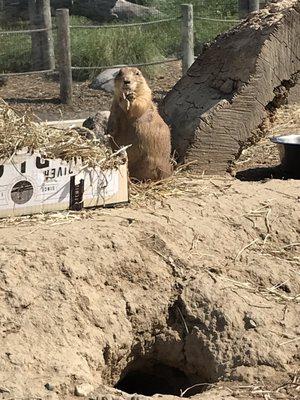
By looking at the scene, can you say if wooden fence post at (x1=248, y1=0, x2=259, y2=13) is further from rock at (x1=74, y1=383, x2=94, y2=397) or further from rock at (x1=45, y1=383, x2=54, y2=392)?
rock at (x1=45, y1=383, x2=54, y2=392)

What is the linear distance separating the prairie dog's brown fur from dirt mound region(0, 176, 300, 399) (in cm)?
90

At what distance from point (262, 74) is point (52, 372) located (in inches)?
157

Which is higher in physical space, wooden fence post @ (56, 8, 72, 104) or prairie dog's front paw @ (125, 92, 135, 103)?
prairie dog's front paw @ (125, 92, 135, 103)

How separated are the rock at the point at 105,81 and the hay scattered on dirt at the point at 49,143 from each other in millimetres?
8696

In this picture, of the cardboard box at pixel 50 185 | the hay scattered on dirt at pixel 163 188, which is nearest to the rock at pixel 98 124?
the hay scattered on dirt at pixel 163 188

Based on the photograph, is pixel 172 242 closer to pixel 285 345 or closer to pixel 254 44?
pixel 285 345

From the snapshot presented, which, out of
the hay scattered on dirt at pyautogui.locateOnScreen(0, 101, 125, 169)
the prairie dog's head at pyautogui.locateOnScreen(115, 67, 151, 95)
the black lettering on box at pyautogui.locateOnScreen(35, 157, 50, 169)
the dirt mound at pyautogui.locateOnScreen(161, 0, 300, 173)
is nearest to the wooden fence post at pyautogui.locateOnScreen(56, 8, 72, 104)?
the dirt mound at pyautogui.locateOnScreen(161, 0, 300, 173)

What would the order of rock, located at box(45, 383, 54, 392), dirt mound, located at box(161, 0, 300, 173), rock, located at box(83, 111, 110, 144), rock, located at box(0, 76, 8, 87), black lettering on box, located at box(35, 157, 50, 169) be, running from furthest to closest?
rock, located at box(0, 76, 8, 87) < rock, located at box(83, 111, 110, 144) < dirt mound, located at box(161, 0, 300, 173) < black lettering on box, located at box(35, 157, 50, 169) < rock, located at box(45, 383, 54, 392)

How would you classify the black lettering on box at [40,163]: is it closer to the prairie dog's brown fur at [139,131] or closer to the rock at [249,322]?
the prairie dog's brown fur at [139,131]

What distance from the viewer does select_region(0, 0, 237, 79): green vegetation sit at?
52.3 feet

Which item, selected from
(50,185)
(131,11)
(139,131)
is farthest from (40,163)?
(131,11)

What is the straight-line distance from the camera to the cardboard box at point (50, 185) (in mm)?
5578

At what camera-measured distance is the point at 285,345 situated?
4.88 metres

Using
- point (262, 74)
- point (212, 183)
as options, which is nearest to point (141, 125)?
point (212, 183)
